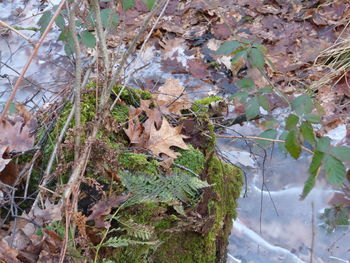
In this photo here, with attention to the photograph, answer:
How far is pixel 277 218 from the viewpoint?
3033 mm

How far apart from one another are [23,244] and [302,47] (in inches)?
133

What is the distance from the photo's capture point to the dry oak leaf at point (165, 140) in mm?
2212

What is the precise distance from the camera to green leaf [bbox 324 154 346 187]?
145 cm

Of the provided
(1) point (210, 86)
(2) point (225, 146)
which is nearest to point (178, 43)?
(1) point (210, 86)

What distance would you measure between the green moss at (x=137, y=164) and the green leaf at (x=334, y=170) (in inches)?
32.4

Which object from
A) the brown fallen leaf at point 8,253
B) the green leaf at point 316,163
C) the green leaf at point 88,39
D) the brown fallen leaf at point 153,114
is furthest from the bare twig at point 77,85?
the green leaf at point 316,163

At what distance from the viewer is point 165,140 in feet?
7.30

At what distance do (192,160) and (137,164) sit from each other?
0.29m

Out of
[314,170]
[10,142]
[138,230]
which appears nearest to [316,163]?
[314,170]

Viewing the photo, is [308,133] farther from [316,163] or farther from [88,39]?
[88,39]

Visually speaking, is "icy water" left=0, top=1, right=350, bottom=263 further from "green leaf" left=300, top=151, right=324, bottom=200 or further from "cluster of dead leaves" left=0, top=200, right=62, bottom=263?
"green leaf" left=300, top=151, right=324, bottom=200

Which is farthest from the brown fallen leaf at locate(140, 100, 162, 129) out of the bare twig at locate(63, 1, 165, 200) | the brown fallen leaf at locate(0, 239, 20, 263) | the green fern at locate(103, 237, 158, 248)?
the brown fallen leaf at locate(0, 239, 20, 263)

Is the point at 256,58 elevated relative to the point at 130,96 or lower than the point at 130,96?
elevated

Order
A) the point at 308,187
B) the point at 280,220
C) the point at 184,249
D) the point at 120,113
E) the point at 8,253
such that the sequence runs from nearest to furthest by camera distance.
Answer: the point at 308,187
the point at 8,253
the point at 184,249
the point at 120,113
the point at 280,220
